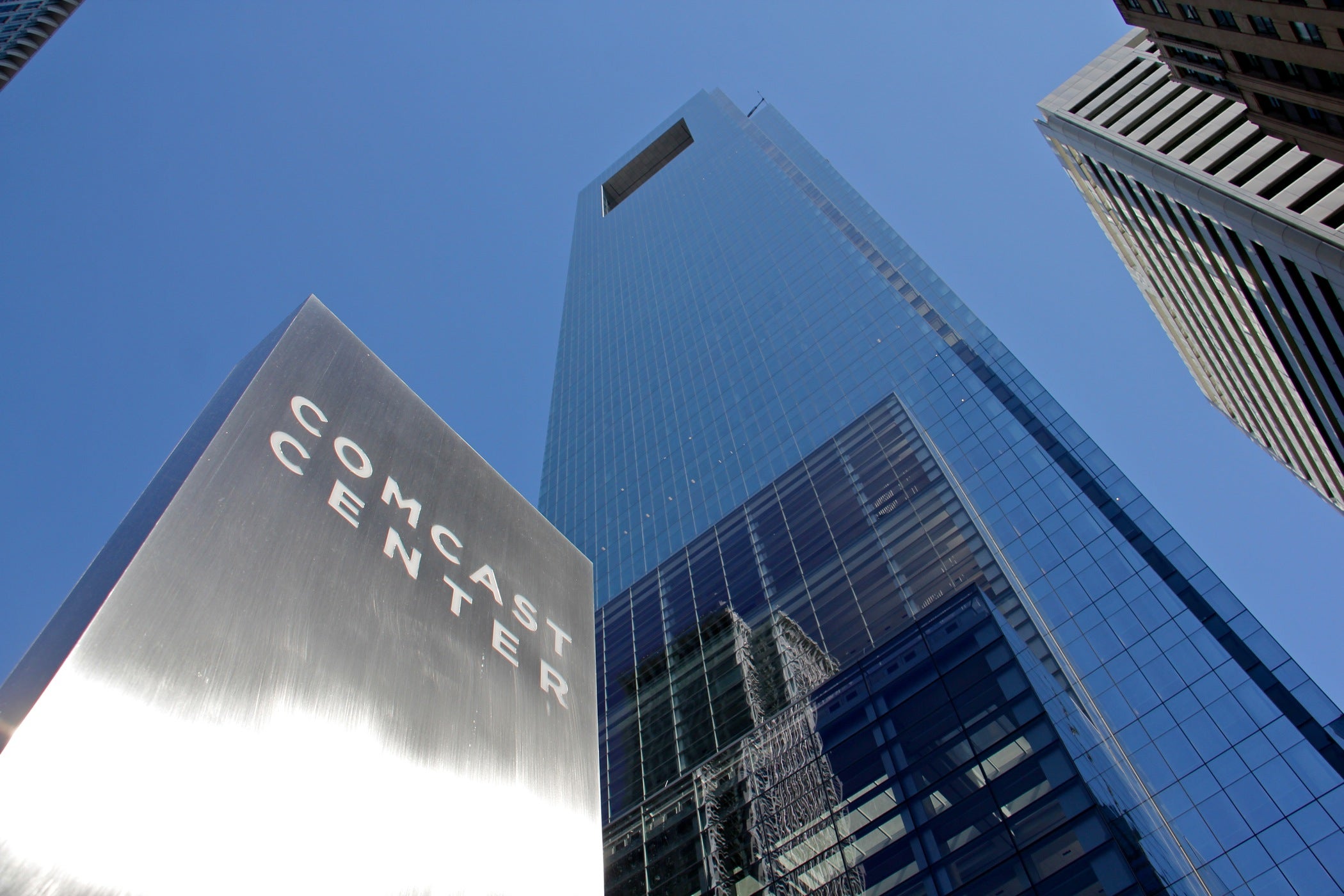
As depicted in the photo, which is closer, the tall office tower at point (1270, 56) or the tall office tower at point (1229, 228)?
the tall office tower at point (1270, 56)

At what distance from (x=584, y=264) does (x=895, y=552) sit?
286 ft

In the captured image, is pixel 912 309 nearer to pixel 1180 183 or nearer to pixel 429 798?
pixel 1180 183

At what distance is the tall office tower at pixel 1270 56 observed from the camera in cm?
2312

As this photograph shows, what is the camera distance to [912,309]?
5622 cm

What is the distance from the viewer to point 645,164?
148 metres

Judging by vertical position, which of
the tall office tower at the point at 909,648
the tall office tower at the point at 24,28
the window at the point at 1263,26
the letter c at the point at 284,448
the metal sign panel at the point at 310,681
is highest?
the tall office tower at the point at 24,28

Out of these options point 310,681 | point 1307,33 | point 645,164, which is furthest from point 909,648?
point 645,164

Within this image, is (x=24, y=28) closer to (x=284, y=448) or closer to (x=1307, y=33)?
(x=1307, y=33)

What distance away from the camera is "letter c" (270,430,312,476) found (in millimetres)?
2848

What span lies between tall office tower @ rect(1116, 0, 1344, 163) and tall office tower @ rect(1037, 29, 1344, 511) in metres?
3.11

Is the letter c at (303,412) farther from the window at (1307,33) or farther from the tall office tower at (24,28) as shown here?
the tall office tower at (24,28)

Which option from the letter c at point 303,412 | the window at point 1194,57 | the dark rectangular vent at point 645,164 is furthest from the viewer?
the dark rectangular vent at point 645,164

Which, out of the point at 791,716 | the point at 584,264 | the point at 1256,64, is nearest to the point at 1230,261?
the point at 1256,64

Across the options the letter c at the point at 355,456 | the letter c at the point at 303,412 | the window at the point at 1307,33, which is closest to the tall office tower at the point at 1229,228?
the window at the point at 1307,33
